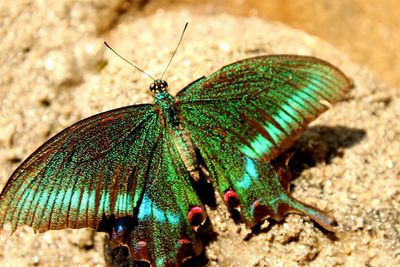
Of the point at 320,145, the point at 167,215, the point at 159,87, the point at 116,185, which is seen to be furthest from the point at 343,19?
the point at 116,185

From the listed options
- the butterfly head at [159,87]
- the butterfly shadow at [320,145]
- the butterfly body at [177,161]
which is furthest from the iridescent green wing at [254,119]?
the butterfly shadow at [320,145]

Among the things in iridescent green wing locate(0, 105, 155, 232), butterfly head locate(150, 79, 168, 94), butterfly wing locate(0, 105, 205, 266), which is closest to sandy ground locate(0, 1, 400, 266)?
butterfly wing locate(0, 105, 205, 266)

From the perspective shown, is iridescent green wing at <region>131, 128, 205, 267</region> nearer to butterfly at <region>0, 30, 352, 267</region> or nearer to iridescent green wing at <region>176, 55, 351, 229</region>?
butterfly at <region>0, 30, 352, 267</region>

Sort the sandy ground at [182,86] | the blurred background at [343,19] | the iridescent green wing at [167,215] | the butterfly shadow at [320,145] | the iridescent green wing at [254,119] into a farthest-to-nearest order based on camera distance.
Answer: the blurred background at [343,19] → the butterfly shadow at [320,145] → the sandy ground at [182,86] → the iridescent green wing at [254,119] → the iridescent green wing at [167,215]

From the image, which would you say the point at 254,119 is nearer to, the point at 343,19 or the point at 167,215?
the point at 167,215

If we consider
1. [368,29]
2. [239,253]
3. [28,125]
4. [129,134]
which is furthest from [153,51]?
[368,29]

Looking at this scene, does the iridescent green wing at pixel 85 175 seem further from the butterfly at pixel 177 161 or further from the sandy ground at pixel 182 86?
the sandy ground at pixel 182 86

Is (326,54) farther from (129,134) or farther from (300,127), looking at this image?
(129,134)
